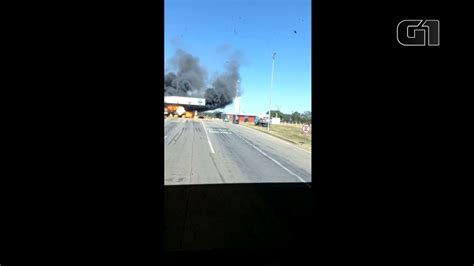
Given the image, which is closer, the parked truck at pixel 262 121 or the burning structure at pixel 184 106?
the burning structure at pixel 184 106

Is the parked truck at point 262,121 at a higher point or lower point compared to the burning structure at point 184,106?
lower
